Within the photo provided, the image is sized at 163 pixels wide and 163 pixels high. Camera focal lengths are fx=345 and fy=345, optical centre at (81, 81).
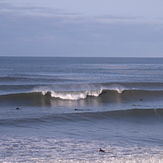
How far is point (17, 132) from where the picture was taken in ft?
54.9

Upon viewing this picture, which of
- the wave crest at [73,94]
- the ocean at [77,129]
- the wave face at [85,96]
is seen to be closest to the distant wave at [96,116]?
the ocean at [77,129]

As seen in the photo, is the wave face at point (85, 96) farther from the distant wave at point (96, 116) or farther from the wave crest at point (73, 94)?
the distant wave at point (96, 116)

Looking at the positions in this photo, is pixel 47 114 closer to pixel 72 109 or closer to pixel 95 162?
pixel 72 109

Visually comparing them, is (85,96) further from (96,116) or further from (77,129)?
(77,129)

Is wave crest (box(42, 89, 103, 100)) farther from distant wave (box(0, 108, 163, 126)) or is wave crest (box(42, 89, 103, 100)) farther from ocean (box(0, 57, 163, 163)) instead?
distant wave (box(0, 108, 163, 126))

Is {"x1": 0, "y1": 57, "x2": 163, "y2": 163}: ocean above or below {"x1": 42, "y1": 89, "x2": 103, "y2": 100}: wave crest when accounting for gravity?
below

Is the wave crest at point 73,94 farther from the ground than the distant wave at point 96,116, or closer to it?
farther from the ground

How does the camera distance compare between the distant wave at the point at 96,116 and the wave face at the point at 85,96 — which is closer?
the distant wave at the point at 96,116

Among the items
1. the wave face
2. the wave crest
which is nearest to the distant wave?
the wave face

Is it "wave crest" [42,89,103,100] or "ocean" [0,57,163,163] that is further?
"wave crest" [42,89,103,100]

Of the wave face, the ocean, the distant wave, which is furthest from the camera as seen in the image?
the wave face

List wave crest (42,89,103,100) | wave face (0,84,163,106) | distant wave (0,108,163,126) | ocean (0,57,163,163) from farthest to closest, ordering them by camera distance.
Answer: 1. wave crest (42,89,103,100)
2. wave face (0,84,163,106)
3. distant wave (0,108,163,126)
4. ocean (0,57,163,163)

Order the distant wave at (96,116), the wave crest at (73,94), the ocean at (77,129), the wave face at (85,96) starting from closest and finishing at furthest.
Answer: the ocean at (77,129)
the distant wave at (96,116)
the wave face at (85,96)
the wave crest at (73,94)

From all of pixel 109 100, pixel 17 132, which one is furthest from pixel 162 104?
pixel 17 132
